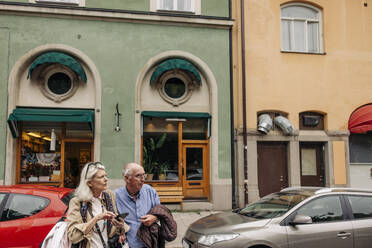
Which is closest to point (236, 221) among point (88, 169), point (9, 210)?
point (88, 169)

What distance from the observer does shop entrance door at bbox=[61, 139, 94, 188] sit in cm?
1169

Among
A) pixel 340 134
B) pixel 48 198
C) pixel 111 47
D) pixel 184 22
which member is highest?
pixel 184 22

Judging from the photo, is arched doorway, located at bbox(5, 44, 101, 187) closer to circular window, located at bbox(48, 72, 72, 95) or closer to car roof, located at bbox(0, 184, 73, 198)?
circular window, located at bbox(48, 72, 72, 95)

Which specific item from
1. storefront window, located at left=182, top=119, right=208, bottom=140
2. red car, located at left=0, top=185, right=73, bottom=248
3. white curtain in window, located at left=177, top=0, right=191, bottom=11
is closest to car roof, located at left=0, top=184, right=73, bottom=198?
red car, located at left=0, top=185, right=73, bottom=248

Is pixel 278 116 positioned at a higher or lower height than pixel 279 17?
lower

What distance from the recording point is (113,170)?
11469 mm

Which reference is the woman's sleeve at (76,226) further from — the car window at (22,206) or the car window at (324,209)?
the car window at (324,209)

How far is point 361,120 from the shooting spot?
514 inches

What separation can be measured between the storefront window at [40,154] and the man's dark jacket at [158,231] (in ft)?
29.7

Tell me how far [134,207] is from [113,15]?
9.88 metres

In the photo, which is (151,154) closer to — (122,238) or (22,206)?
(22,206)

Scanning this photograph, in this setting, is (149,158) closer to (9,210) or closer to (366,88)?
(9,210)

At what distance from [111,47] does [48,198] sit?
303 inches

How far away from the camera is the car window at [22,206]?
5.22m
